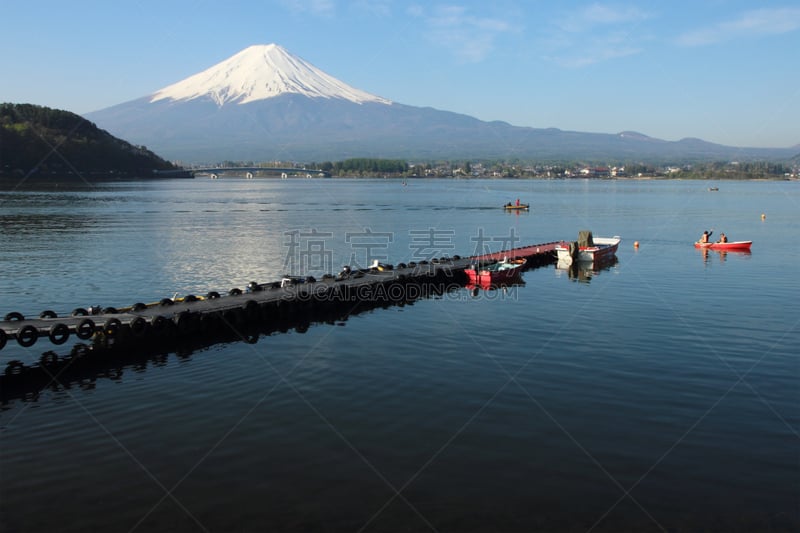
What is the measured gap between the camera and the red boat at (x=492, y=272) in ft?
111

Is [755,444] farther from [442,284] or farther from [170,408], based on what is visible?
[442,284]

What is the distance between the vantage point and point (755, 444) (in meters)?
13.2

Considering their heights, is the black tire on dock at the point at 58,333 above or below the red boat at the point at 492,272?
above

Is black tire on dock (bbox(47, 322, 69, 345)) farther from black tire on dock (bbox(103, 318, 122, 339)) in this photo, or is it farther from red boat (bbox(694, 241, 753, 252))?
red boat (bbox(694, 241, 753, 252))

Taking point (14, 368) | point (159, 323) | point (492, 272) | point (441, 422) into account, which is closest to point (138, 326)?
point (159, 323)

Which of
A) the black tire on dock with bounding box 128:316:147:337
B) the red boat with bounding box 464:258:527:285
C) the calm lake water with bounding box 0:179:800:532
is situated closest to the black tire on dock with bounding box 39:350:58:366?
the calm lake water with bounding box 0:179:800:532

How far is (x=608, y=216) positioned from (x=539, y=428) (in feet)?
251

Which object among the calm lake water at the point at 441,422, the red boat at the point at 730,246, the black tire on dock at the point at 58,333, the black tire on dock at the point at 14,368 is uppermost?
the black tire on dock at the point at 58,333

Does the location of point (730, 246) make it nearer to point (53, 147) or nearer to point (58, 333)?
point (58, 333)

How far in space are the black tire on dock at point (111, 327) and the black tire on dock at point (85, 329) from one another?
375 millimetres

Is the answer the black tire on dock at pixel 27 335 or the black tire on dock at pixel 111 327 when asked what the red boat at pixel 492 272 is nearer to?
the black tire on dock at pixel 111 327

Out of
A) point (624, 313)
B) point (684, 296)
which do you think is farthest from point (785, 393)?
point (684, 296)

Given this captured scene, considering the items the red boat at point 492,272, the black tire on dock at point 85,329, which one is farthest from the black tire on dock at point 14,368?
the red boat at point 492,272

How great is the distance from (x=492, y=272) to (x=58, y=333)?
20833mm
